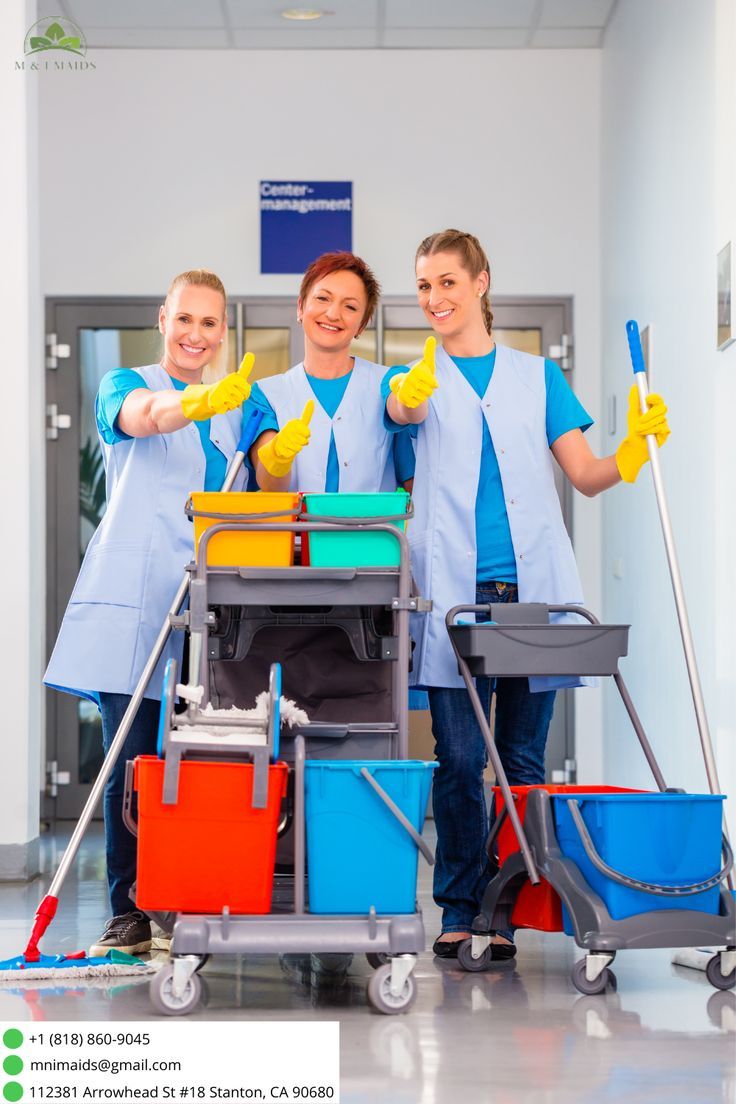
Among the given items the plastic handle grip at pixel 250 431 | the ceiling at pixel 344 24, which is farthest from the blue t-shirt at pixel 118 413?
the ceiling at pixel 344 24

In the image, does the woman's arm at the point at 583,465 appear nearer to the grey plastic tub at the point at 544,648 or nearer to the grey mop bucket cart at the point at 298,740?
the grey plastic tub at the point at 544,648

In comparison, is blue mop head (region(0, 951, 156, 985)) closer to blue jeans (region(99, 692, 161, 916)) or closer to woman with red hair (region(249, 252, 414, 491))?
blue jeans (region(99, 692, 161, 916))

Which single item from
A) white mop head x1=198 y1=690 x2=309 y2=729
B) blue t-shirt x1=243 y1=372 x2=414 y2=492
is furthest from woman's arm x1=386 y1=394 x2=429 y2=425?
white mop head x1=198 y1=690 x2=309 y2=729

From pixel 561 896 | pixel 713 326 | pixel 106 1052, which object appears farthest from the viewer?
pixel 713 326

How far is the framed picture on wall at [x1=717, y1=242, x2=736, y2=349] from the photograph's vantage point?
3436 mm

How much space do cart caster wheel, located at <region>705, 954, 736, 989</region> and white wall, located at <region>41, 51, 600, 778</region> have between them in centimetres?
304

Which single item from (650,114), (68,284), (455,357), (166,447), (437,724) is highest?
(650,114)

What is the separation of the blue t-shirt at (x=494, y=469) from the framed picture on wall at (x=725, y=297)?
2.15ft

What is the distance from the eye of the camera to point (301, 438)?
2711mm

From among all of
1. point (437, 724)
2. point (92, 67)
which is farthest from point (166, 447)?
point (92, 67)

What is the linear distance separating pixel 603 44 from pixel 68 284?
2.52 metres

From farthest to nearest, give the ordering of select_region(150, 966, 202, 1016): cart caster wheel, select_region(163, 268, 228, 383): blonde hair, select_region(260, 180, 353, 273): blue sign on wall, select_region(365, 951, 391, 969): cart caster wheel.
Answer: select_region(260, 180, 353, 273): blue sign on wall < select_region(163, 268, 228, 383): blonde hair < select_region(365, 951, 391, 969): cart caster wheel < select_region(150, 966, 202, 1016): cart caster wheel

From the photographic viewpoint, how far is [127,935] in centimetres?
292

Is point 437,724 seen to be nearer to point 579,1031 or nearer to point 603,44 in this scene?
point 579,1031
